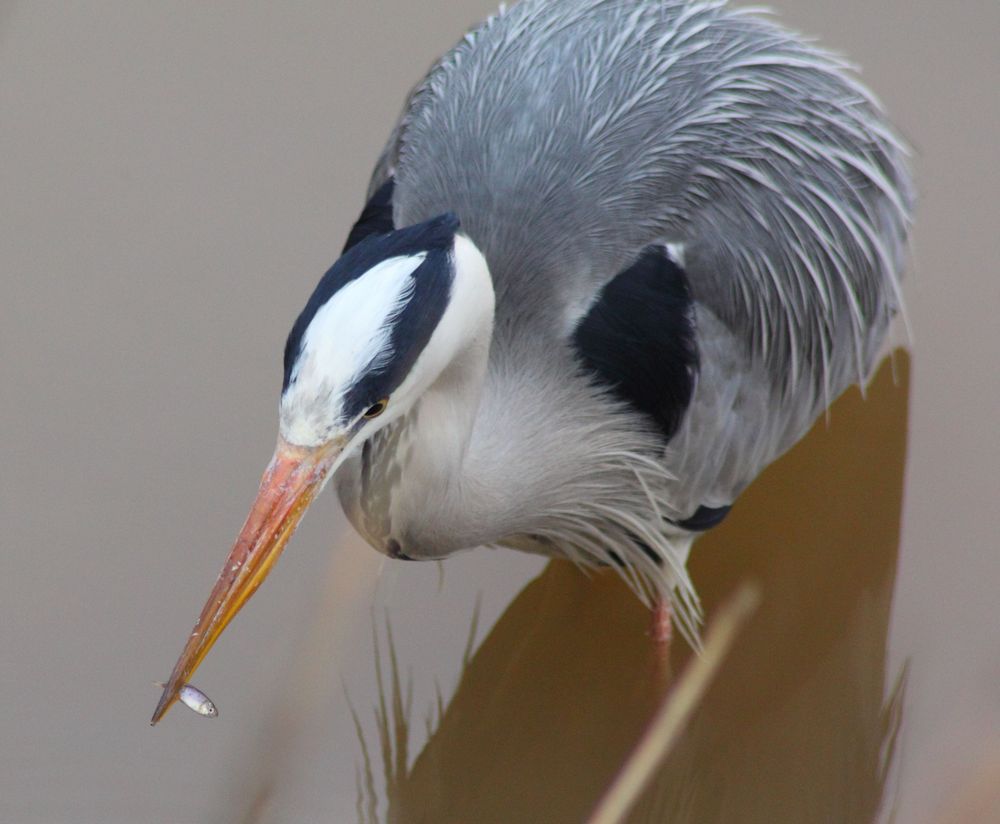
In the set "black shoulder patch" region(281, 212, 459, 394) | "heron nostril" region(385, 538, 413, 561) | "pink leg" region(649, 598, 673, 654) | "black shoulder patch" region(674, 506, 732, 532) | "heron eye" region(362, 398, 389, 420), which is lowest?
"pink leg" region(649, 598, 673, 654)

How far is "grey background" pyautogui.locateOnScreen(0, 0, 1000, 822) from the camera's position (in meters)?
3.23

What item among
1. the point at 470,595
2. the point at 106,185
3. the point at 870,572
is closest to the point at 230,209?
the point at 106,185

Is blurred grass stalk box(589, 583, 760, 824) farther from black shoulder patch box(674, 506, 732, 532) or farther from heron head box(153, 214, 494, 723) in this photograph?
heron head box(153, 214, 494, 723)

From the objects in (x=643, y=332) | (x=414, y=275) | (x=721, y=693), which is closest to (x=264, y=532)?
(x=414, y=275)

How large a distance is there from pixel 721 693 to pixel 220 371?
61.2 inches

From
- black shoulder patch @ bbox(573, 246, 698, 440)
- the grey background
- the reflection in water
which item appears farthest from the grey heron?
the grey background

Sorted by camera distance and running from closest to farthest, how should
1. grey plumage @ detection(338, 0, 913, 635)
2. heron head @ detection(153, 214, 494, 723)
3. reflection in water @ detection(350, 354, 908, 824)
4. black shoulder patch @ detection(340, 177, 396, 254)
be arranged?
heron head @ detection(153, 214, 494, 723), grey plumage @ detection(338, 0, 913, 635), black shoulder patch @ detection(340, 177, 396, 254), reflection in water @ detection(350, 354, 908, 824)

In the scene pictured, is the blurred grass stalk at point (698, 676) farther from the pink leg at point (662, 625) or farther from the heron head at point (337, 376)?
the heron head at point (337, 376)

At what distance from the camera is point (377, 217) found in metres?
3.10

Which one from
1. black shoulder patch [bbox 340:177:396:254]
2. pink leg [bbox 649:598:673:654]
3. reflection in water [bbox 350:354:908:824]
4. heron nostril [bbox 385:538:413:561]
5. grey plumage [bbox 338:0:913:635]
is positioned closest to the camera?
heron nostril [bbox 385:538:413:561]

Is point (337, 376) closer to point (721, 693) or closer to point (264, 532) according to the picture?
point (264, 532)

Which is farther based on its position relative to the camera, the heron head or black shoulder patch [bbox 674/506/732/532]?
black shoulder patch [bbox 674/506/732/532]

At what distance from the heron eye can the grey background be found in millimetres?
594

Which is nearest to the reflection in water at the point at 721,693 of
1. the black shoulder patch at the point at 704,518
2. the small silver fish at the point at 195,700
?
the black shoulder patch at the point at 704,518
